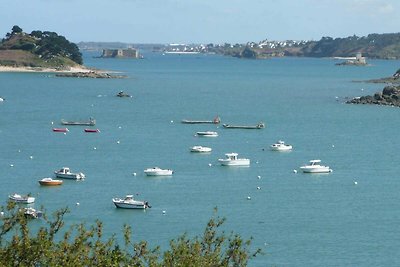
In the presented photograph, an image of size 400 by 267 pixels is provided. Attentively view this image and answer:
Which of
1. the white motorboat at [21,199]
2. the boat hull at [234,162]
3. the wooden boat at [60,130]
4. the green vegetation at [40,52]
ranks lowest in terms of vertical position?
the green vegetation at [40,52]

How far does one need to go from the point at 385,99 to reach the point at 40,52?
66467mm

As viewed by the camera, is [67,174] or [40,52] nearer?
[67,174]

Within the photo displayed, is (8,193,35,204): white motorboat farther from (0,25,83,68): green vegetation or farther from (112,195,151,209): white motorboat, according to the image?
(0,25,83,68): green vegetation

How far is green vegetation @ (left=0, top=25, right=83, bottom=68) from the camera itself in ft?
434

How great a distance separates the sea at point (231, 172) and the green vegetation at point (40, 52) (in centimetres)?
5087

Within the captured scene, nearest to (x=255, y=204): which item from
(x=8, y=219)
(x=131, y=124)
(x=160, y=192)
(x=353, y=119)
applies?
(x=160, y=192)

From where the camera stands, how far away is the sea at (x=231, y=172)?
29.6m

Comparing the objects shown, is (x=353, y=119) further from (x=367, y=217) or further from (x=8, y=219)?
(x=8, y=219)

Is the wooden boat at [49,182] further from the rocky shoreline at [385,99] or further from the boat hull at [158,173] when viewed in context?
the rocky shoreline at [385,99]

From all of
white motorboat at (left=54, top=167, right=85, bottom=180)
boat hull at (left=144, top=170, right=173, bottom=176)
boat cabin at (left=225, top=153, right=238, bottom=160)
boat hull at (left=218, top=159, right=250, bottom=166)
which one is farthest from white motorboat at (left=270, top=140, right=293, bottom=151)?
white motorboat at (left=54, top=167, right=85, bottom=180)

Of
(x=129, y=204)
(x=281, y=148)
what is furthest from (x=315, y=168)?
(x=129, y=204)

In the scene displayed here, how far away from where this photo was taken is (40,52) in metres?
135

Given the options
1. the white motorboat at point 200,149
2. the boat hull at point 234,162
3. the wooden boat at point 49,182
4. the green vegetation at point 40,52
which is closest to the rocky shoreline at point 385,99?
the white motorboat at point 200,149

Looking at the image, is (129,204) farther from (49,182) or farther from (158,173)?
(158,173)
